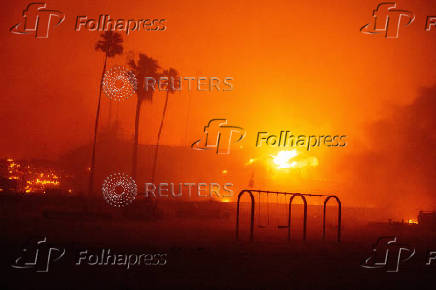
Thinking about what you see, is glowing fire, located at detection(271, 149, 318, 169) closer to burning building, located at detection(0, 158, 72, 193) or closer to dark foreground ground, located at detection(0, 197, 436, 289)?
burning building, located at detection(0, 158, 72, 193)

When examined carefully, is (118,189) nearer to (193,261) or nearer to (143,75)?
(143,75)

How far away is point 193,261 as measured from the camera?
14.8 m

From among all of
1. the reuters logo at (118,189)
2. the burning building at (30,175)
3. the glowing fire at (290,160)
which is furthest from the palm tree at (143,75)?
the glowing fire at (290,160)

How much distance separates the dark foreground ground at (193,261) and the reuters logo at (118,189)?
1268cm

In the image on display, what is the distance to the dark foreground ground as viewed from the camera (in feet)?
38.2

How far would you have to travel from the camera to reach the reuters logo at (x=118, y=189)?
4131 centimetres

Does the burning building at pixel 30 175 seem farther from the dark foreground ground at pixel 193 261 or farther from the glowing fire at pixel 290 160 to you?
the glowing fire at pixel 290 160

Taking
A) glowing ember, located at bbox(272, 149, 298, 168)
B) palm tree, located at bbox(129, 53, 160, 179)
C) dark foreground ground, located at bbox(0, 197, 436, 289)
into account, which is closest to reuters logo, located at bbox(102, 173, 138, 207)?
palm tree, located at bbox(129, 53, 160, 179)

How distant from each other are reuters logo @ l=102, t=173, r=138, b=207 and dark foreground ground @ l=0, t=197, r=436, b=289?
1268 centimetres

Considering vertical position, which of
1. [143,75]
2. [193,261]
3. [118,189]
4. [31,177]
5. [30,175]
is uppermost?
[143,75]

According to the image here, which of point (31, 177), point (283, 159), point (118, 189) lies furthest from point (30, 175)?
point (283, 159)

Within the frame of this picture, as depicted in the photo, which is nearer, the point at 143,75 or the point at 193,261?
the point at 193,261

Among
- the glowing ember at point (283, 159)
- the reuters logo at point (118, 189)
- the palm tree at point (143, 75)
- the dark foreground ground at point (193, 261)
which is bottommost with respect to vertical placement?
the dark foreground ground at point (193, 261)

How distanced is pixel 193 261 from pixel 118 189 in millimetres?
36856
